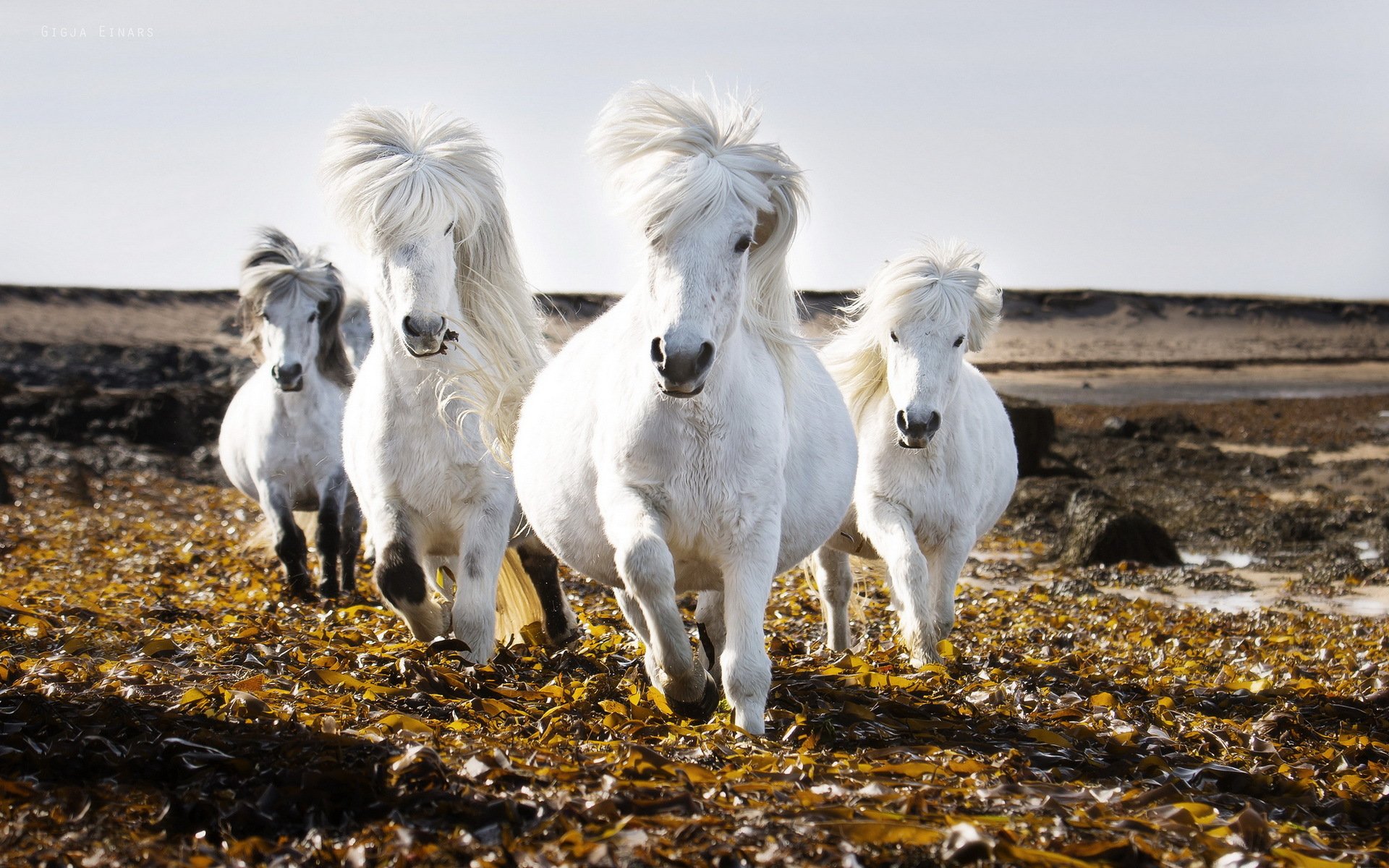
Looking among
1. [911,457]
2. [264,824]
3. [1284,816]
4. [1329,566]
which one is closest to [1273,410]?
[1329,566]

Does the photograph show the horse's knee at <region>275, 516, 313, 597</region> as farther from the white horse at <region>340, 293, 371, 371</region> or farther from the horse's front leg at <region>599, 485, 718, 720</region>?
the horse's front leg at <region>599, 485, 718, 720</region>

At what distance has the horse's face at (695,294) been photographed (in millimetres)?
3469

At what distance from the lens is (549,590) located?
6344mm

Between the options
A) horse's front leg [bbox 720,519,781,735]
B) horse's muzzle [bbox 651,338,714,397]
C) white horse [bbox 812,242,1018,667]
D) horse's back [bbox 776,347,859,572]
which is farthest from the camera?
white horse [bbox 812,242,1018,667]

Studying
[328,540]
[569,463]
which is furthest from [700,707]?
[328,540]

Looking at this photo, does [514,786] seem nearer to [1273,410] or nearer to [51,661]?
[51,661]

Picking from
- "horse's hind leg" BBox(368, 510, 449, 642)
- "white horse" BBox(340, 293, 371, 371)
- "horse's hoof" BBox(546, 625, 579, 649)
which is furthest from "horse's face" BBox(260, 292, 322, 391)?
"horse's hind leg" BBox(368, 510, 449, 642)

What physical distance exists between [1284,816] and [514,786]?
240cm

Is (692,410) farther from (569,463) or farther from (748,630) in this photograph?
(748,630)

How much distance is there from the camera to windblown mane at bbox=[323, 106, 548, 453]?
518 cm

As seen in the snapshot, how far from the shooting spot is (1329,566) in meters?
10.6

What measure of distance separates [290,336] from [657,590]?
5418 mm

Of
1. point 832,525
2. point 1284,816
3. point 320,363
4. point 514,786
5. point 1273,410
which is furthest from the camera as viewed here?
point 1273,410

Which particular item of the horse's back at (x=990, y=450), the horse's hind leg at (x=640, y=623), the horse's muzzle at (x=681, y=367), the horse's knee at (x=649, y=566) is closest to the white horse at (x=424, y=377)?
the horse's hind leg at (x=640, y=623)
